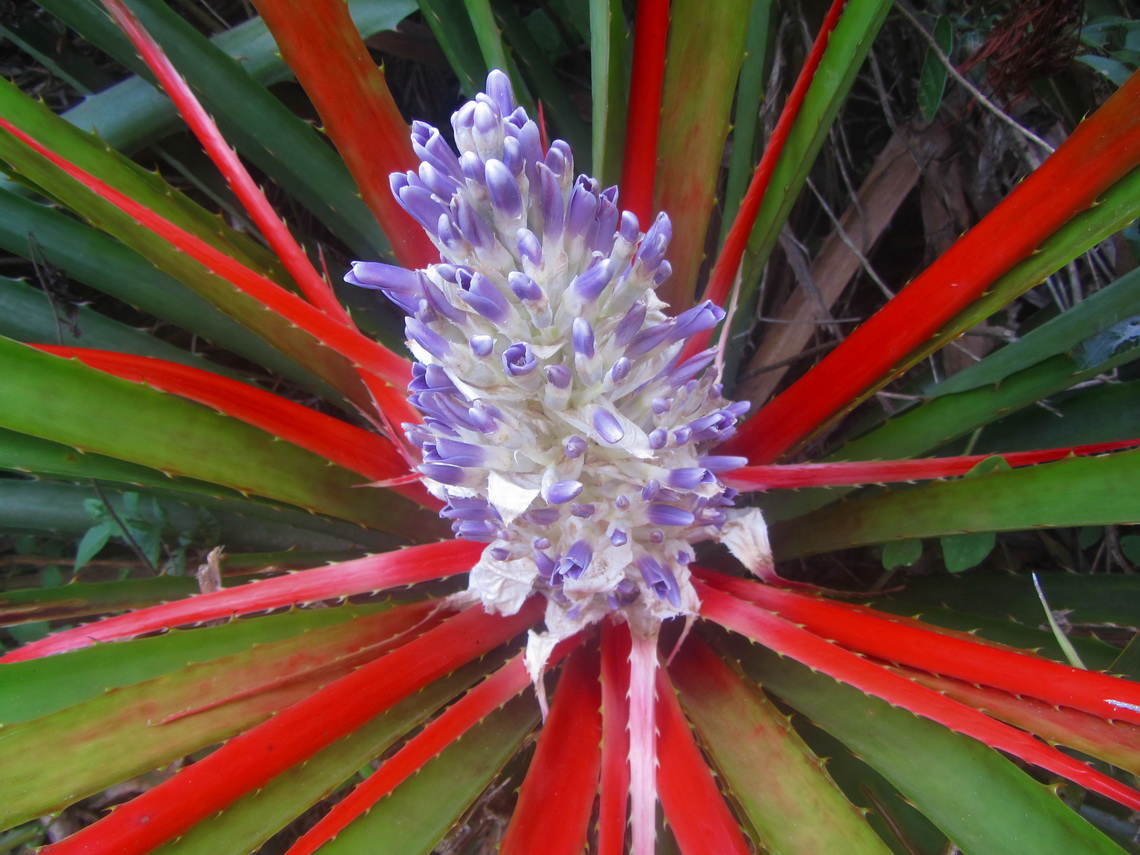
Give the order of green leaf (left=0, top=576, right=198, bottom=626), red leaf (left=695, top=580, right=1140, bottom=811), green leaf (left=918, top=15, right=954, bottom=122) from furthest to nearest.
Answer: green leaf (left=918, top=15, right=954, bottom=122) → green leaf (left=0, top=576, right=198, bottom=626) → red leaf (left=695, top=580, right=1140, bottom=811)

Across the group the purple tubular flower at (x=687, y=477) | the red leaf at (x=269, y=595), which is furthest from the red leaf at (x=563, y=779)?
the purple tubular flower at (x=687, y=477)

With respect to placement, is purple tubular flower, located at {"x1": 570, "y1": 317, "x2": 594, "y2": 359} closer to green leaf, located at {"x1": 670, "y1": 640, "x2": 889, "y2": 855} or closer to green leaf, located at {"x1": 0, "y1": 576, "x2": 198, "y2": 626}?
green leaf, located at {"x1": 670, "y1": 640, "x2": 889, "y2": 855}

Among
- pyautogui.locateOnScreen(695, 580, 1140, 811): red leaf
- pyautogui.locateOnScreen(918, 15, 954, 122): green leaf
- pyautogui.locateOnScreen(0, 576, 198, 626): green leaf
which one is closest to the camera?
pyautogui.locateOnScreen(695, 580, 1140, 811): red leaf

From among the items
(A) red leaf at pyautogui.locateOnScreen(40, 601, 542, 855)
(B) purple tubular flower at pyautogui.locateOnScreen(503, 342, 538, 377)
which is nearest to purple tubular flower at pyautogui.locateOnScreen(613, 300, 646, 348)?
(B) purple tubular flower at pyautogui.locateOnScreen(503, 342, 538, 377)

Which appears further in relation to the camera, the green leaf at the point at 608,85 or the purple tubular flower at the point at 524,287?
the green leaf at the point at 608,85

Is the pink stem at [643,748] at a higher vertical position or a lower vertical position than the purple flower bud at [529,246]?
lower

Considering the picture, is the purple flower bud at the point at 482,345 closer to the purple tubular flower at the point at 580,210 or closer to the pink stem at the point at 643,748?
the purple tubular flower at the point at 580,210
